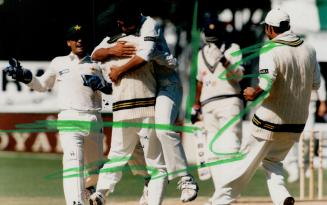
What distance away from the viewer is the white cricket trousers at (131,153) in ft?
34.1

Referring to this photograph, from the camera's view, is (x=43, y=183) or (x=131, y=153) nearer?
(x=131, y=153)

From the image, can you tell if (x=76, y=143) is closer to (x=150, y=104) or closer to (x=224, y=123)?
(x=150, y=104)

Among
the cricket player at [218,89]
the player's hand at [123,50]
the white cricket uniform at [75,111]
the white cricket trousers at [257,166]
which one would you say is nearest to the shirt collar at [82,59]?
the white cricket uniform at [75,111]

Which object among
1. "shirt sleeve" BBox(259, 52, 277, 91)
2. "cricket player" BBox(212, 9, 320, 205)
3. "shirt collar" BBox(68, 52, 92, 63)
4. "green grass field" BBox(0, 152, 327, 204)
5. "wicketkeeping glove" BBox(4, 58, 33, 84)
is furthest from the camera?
"green grass field" BBox(0, 152, 327, 204)

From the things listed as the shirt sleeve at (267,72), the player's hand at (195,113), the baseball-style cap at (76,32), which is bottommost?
the player's hand at (195,113)

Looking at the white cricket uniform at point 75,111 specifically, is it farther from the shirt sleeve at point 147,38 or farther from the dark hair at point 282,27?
the dark hair at point 282,27

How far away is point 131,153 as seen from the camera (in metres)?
10.6

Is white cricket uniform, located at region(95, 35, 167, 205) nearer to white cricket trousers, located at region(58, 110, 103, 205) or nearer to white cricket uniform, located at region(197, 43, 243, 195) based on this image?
white cricket trousers, located at region(58, 110, 103, 205)

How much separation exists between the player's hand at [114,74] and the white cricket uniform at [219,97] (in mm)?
3285

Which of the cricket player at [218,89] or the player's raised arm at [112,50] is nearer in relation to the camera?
the player's raised arm at [112,50]

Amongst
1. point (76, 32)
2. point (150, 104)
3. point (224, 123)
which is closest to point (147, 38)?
point (150, 104)

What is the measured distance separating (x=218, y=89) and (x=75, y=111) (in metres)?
3.55

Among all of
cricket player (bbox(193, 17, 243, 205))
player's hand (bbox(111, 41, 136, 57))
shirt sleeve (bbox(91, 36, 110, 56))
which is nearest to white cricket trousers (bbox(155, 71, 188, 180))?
player's hand (bbox(111, 41, 136, 57))

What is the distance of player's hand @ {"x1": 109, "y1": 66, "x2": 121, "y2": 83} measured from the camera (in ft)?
34.0
